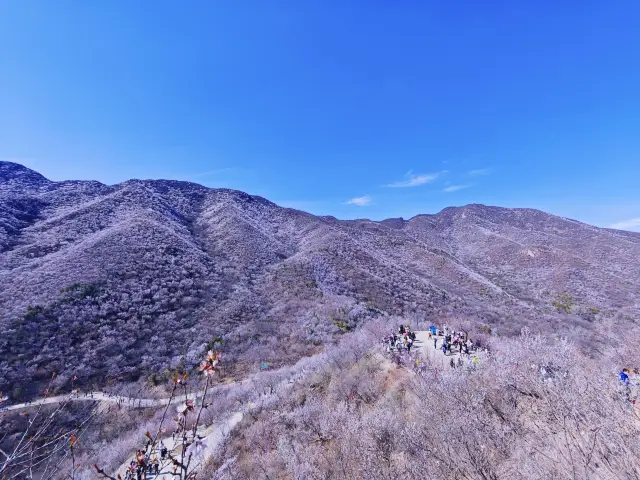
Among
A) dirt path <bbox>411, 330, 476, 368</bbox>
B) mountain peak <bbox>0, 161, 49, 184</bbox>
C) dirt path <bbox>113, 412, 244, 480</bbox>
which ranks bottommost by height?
dirt path <bbox>113, 412, 244, 480</bbox>

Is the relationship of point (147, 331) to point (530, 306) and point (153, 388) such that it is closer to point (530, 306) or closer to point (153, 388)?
point (153, 388)

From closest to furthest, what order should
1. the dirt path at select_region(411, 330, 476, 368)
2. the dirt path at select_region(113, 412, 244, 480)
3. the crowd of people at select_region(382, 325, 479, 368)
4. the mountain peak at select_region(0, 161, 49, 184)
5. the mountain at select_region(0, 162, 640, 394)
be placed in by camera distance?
the dirt path at select_region(113, 412, 244, 480), the dirt path at select_region(411, 330, 476, 368), the crowd of people at select_region(382, 325, 479, 368), the mountain at select_region(0, 162, 640, 394), the mountain peak at select_region(0, 161, 49, 184)

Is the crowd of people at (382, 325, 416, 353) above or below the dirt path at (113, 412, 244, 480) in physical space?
above

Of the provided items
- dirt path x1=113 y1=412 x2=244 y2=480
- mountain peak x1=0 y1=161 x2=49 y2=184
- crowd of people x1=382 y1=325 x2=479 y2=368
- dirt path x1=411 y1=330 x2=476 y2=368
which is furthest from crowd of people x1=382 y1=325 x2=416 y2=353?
mountain peak x1=0 y1=161 x2=49 y2=184

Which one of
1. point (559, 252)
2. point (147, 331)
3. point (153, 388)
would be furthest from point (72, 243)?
point (559, 252)

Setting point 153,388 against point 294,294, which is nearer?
point 153,388

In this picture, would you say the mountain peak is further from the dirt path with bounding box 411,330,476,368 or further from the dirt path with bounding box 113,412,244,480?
the dirt path with bounding box 411,330,476,368

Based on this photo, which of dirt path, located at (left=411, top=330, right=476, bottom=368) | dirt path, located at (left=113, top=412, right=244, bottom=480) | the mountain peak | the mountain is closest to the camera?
dirt path, located at (left=113, top=412, right=244, bottom=480)

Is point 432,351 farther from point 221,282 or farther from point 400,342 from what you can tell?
point 221,282
